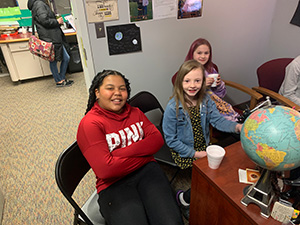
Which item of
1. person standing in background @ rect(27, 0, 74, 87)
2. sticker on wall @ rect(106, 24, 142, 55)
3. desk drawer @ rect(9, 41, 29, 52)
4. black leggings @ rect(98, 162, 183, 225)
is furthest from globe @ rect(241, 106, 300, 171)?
desk drawer @ rect(9, 41, 29, 52)

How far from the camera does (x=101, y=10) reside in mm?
1686

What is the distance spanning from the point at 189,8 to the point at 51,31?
97.1 inches

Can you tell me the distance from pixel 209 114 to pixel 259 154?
0.84m

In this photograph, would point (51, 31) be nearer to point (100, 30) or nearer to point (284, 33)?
point (100, 30)

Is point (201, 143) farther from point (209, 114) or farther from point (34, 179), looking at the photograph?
point (34, 179)

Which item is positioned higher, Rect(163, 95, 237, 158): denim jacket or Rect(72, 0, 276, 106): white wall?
Rect(72, 0, 276, 106): white wall

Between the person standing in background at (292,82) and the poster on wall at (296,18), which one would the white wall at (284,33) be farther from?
the person standing in background at (292,82)

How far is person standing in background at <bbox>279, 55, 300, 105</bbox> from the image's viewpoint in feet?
5.95

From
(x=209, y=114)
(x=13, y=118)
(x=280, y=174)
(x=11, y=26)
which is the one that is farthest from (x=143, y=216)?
(x=11, y=26)

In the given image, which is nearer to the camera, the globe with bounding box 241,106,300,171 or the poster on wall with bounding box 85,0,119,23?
the globe with bounding box 241,106,300,171

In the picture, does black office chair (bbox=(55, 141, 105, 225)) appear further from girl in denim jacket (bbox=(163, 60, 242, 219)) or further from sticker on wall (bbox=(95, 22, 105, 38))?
sticker on wall (bbox=(95, 22, 105, 38))

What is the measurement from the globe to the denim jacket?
0.71m

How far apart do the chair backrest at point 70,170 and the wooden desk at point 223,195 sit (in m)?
0.59

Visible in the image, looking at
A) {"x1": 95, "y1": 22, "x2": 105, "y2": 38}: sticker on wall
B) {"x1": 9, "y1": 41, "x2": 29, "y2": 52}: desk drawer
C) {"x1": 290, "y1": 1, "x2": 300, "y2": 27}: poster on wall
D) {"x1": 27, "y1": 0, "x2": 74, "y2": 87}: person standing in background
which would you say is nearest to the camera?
{"x1": 95, "y1": 22, "x2": 105, "y2": 38}: sticker on wall
